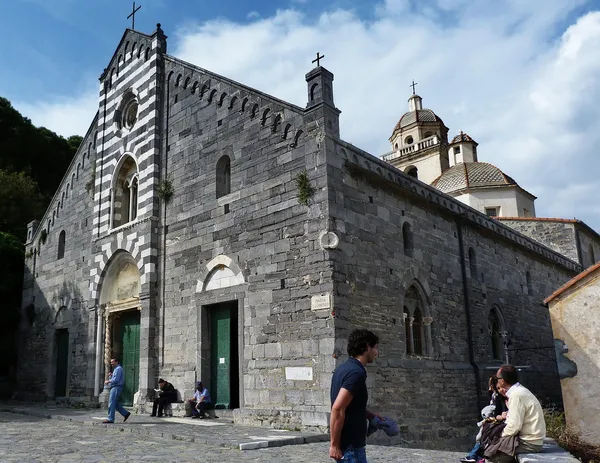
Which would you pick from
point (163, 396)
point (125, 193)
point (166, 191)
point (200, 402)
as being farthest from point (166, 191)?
point (200, 402)

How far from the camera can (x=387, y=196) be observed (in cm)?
1396

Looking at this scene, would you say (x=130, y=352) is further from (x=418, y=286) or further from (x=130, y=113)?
(x=418, y=286)

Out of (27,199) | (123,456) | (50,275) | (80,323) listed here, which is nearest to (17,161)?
(27,199)

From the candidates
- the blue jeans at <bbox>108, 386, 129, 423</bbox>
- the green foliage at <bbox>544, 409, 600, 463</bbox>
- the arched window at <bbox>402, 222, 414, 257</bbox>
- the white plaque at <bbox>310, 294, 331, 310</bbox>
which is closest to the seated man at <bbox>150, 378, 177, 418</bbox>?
the blue jeans at <bbox>108, 386, 129, 423</bbox>

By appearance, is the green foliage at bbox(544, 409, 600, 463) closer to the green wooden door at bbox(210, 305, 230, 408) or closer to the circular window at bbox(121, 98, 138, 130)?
the green wooden door at bbox(210, 305, 230, 408)

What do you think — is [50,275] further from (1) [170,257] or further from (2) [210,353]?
(2) [210,353]

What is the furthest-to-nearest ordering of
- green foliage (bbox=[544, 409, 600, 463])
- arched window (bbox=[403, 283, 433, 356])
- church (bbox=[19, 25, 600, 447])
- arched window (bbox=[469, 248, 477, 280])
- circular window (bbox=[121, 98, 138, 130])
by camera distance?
1. circular window (bbox=[121, 98, 138, 130])
2. arched window (bbox=[469, 248, 477, 280])
3. arched window (bbox=[403, 283, 433, 356])
4. church (bbox=[19, 25, 600, 447])
5. green foliage (bbox=[544, 409, 600, 463])

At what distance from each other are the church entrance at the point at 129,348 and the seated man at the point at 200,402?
313 centimetres

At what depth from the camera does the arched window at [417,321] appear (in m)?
14.1

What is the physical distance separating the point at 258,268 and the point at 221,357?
8.10 ft

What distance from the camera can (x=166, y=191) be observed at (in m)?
15.9

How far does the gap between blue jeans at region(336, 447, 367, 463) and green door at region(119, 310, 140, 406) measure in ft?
41.3

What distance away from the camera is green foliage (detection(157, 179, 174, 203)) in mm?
15844

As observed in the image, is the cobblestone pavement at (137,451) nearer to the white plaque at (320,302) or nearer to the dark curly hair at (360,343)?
the white plaque at (320,302)
